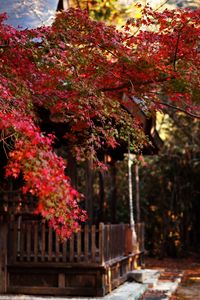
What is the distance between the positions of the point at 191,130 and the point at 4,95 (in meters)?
17.1

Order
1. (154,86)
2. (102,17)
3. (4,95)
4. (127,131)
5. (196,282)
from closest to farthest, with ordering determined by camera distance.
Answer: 1. (4,95)
2. (127,131)
3. (154,86)
4. (196,282)
5. (102,17)

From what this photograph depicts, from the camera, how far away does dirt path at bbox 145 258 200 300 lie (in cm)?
1153

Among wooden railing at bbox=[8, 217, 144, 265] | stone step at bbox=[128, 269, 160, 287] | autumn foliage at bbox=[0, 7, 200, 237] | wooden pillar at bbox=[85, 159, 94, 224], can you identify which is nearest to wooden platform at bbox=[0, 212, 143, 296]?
wooden railing at bbox=[8, 217, 144, 265]

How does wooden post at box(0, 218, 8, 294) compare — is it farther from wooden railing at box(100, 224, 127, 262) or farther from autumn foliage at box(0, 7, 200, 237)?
autumn foliage at box(0, 7, 200, 237)

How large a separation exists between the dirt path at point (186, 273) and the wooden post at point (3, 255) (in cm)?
347

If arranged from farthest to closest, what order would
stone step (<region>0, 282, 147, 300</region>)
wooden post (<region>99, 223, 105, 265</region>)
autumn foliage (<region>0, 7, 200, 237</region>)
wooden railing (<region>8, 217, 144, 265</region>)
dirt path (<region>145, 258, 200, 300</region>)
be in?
dirt path (<region>145, 258, 200, 300</region>) → wooden railing (<region>8, 217, 144, 265</region>) → wooden post (<region>99, 223, 105, 265</region>) → stone step (<region>0, 282, 147, 300</region>) → autumn foliage (<region>0, 7, 200, 237</region>)

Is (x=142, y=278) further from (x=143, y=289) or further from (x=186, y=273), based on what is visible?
(x=186, y=273)

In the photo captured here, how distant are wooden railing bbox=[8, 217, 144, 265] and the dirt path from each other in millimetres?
2062

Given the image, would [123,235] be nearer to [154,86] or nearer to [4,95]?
[154,86]

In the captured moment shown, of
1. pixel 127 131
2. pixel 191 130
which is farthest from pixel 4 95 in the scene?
pixel 191 130

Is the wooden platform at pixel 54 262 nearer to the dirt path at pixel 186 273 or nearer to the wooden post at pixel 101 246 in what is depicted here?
the wooden post at pixel 101 246

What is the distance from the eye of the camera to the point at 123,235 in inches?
500

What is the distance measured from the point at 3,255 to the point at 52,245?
1.01 metres

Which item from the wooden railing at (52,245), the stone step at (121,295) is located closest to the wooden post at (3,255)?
the wooden railing at (52,245)
